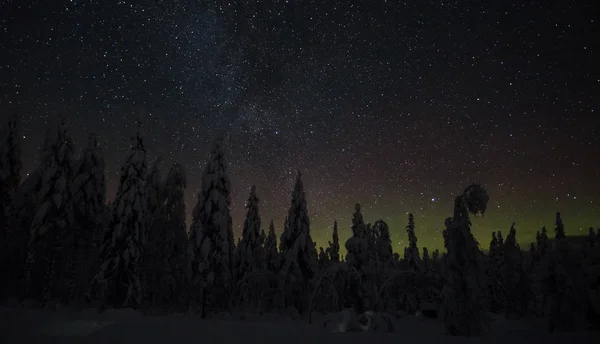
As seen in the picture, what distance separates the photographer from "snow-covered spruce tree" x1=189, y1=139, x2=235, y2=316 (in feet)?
88.6

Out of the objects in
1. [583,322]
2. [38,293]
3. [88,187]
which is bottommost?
[583,322]

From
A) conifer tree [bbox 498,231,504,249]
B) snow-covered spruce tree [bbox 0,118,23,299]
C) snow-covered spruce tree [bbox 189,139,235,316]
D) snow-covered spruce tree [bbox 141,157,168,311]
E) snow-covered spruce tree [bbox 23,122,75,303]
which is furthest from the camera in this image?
conifer tree [bbox 498,231,504,249]

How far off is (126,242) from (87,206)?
6584 mm

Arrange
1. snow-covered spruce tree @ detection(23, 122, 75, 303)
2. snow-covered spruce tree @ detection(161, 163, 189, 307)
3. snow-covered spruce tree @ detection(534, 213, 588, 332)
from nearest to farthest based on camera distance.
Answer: snow-covered spruce tree @ detection(534, 213, 588, 332) → snow-covered spruce tree @ detection(23, 122, 75, 303) → snow-covered spruce tree @ detection(161, 163, 189, 307)

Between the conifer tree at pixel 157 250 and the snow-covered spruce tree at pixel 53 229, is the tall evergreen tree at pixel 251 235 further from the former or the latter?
the snow-covered spruce tree at pixel 53 229

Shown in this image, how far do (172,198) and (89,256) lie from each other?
27.0ft

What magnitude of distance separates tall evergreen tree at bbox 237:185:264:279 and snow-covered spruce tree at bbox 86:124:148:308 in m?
16.7

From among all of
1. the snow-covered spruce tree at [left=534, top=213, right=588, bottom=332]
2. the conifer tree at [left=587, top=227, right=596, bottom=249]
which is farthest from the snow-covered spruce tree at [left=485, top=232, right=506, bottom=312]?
the snow-covered spruce tree at [left=534, top=213, right=588, bottom=332]

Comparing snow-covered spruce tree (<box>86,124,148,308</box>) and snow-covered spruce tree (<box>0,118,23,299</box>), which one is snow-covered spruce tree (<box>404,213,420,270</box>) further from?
snow-covered spruce tree (<box>0,118,23,299</box>)

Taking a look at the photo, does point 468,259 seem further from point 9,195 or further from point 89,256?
point 9,195

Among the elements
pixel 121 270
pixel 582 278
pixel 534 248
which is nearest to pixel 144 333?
pixel 121 270

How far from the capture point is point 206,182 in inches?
1072

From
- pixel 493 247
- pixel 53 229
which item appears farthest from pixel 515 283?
pixel 53 229

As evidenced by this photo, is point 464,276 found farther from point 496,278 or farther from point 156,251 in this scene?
point 496,278
